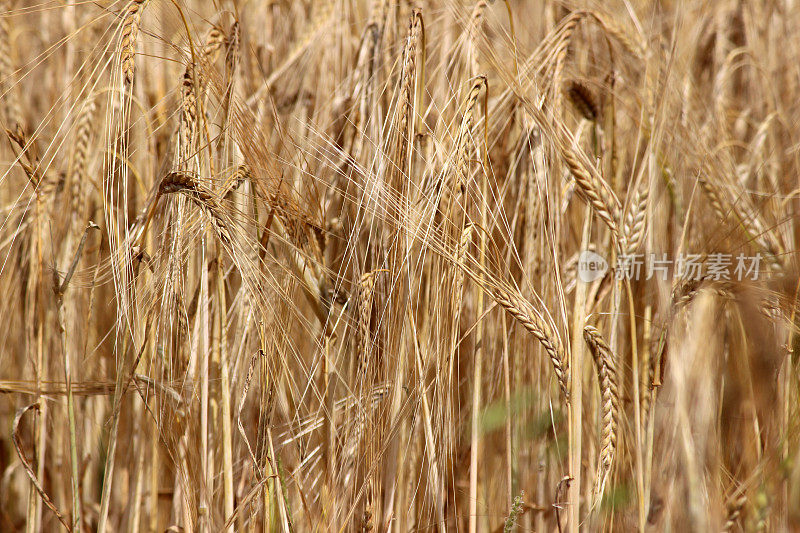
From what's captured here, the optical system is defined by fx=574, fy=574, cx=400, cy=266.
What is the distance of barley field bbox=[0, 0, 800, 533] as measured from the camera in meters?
0.59

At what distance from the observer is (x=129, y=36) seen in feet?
1.81

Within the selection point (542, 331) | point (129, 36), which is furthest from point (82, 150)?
point (542, 331)

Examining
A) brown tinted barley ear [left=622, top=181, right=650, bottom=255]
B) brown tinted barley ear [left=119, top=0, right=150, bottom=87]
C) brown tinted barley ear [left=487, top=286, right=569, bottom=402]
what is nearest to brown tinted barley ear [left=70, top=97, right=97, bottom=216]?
brown tinted barley ear [left=119, top=0, right=150, bottom=87]

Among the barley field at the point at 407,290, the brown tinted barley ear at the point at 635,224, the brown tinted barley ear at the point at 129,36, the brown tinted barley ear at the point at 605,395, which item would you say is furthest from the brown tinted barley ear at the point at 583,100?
the brown tinted barley ear at the point at 129,36

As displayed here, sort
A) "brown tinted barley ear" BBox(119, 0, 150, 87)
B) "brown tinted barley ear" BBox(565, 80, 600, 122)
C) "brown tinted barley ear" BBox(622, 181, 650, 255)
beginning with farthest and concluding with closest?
"brown tinted barley ear" BBox(565, 80, 600, 122), "brown tinted barley ear" BBox(622, 181, 650, 255), "brown tinted barley ear" BBox(119, 0, 150, 87)

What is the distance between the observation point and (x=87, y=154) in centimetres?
77

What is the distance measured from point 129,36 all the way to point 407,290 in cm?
37

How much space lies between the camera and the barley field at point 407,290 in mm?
587

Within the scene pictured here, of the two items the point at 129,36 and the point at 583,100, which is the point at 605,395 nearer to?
the point at 583,100

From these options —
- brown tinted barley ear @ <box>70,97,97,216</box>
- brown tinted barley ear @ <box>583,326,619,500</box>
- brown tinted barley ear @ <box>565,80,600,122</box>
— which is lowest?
brown tinted barley ear @ <box>583,326,619,500</box>

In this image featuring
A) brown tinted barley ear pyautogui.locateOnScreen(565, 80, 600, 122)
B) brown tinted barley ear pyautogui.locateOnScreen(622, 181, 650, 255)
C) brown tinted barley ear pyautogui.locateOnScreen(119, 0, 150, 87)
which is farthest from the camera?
brown tinted barley ear pyautogui.locateOnScreen(565, 80, 600, 122)

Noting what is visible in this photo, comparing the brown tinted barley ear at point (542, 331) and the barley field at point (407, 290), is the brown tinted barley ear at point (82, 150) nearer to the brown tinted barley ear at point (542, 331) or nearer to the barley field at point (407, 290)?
the barley field at point (407, 290)

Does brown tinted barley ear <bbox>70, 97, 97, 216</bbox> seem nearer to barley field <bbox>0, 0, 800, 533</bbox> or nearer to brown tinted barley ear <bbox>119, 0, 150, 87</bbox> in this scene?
barley field <bbox>0, 0, 800, 533</bbox>

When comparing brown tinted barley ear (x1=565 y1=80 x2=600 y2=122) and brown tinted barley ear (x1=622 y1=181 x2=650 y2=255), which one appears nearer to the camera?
brown tinted barley ear (x1=622 y1=181 x2=650 y2=255)
